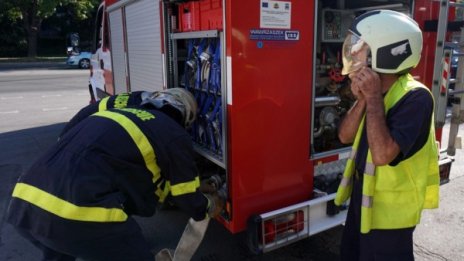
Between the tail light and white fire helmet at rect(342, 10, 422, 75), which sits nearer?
white fire helmet at rect(342, 10, 422, 75)

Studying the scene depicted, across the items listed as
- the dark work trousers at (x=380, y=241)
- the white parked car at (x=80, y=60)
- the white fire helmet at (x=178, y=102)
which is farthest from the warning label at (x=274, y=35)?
the white parked car at (x=80, y=60)

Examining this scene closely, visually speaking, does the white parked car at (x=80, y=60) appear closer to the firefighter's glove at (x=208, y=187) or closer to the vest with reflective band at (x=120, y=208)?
the firefighter's glove at (x=208, y=187)

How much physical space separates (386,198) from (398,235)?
19 cm

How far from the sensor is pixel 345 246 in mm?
2213

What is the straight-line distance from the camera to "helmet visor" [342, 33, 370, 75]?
180cm

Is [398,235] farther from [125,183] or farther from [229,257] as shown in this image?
[229,257]

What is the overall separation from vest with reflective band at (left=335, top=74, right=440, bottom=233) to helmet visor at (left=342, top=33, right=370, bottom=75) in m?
0.18

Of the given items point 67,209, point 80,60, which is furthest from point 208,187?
point 80,60

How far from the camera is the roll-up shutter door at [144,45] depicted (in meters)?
3.69

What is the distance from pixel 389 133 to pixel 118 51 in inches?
169

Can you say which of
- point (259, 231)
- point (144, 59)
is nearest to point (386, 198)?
point (259, 231)

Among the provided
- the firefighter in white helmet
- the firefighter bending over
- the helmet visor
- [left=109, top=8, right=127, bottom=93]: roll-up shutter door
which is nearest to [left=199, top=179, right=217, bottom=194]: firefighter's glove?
the firefighter bending over

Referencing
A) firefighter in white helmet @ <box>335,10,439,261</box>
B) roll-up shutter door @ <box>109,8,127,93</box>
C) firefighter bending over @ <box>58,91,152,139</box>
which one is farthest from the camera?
roll-up shutter door @ <box>109,8,127,93</box>

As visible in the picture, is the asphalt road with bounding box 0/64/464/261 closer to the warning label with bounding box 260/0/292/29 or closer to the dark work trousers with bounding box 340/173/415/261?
the dark work trousers with bounding box 340/173/415/261
